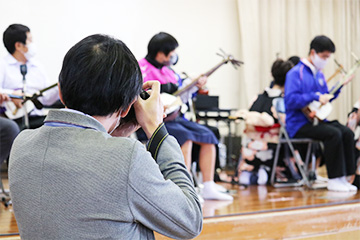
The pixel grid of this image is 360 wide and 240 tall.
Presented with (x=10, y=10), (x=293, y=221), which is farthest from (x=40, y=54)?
(x=293, y=221)

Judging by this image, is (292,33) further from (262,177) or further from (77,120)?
(77,120)

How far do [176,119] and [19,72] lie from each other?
101cm

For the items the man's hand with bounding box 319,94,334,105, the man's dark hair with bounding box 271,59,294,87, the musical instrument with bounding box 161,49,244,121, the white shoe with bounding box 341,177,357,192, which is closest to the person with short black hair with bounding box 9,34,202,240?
the musical instrument with bounding box 161,49,244,121

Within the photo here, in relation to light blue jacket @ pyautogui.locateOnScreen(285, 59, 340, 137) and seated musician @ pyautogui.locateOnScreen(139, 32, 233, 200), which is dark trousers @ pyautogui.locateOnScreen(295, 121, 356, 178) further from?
seated musician @ pyautogui.locateOnScreen(139, 32, 233, 200)

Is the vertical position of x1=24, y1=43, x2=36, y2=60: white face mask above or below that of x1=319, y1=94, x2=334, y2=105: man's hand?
above

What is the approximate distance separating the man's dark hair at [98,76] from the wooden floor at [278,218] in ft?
3.84

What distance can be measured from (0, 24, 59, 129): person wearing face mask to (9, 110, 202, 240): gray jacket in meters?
2.24

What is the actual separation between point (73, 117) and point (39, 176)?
0.39ft

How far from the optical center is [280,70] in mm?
4254

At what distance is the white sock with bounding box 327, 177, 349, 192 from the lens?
3.65 m

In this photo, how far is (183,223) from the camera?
2.97ft

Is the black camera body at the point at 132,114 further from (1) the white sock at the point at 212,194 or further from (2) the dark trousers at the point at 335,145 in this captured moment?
(2) the dark trousers at the point at 335,145

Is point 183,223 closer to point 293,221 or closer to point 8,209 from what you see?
point 293,221

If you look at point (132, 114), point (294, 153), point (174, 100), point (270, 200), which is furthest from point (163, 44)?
point (132, 114)
